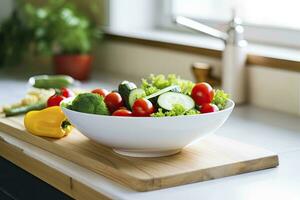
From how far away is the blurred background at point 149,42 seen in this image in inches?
86.4

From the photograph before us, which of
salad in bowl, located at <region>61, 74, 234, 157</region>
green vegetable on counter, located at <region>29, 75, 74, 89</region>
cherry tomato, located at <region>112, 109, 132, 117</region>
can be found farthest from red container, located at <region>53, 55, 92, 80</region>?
cherry tomato, located at <region>112, 109, 132, 117</region>

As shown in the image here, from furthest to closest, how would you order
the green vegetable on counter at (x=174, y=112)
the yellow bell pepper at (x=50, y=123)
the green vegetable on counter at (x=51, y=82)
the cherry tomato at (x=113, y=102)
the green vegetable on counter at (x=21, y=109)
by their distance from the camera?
the green vegetable on counter at (x=51, y=82)
the green vegetable on counter at (x=21, y=109)
the yellow bell pepper at (x=50, y=123)
the cherry tomato at (x=113, y=102)
the green vegetable on counter at (x=174, y=112)

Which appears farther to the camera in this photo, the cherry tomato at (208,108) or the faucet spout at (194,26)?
the faucet spout at (194,26)

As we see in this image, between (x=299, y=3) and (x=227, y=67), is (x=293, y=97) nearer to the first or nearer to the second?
(x=227, y=67)

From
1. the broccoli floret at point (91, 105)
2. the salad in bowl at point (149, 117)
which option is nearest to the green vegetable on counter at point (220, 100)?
the salad in bowl at point (149, 117)

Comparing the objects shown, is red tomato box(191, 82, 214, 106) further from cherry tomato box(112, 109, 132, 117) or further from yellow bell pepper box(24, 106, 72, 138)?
yellow bell pepper box(24, 106, 72, 138)

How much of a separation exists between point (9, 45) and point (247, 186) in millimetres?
1748

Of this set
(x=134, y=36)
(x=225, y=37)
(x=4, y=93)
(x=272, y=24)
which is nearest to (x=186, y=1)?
(x=134, y=36)

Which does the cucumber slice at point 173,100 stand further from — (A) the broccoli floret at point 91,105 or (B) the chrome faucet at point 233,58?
(B) the chrome faucet at point 233,58

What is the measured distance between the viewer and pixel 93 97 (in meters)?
1.50

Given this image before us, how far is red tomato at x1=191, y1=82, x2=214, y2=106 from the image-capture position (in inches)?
60.6

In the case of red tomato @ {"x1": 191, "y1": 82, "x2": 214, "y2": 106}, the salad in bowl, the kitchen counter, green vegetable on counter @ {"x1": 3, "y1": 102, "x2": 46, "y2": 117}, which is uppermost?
red tomato @ {"x1": 191, "y1": 82, "x2": 214, "y2": 106}

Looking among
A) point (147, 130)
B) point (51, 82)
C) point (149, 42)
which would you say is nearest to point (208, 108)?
point (147, 130)

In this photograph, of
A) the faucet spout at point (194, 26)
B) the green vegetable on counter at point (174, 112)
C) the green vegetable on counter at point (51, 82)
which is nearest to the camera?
the green vegetable on counter at point (174, 112)
